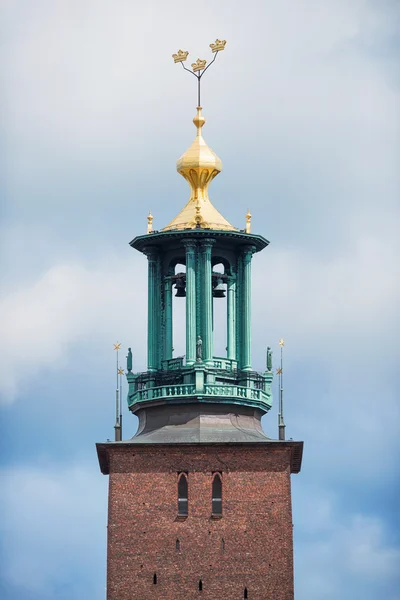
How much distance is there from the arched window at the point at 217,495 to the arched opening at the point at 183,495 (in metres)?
0.96

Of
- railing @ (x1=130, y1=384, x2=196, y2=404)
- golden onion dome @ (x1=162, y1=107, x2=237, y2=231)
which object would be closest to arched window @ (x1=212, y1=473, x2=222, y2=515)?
railing @ (x1=130, y1=384, x2=196, y2=404)

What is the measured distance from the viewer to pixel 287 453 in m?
120

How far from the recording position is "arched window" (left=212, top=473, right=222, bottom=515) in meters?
120

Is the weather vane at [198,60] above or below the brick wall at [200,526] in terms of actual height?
above

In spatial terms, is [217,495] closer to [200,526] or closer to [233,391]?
[200,526]

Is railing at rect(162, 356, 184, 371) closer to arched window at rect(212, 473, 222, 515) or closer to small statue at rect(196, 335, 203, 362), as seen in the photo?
small statue at rect(196, 335, 203, 362)

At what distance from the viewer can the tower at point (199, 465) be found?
118938mm

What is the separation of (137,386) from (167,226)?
6.05 meters

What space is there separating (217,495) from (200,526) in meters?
1.34

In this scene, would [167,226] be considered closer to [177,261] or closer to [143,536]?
[177,261]

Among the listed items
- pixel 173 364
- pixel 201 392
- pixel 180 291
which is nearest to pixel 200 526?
pixel 201 392

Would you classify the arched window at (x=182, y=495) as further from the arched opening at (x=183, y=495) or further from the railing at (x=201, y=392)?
the railing at (x=201, y=392)

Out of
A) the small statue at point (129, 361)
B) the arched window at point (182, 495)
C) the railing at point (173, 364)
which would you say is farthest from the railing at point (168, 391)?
the arched window at point (182, 495)

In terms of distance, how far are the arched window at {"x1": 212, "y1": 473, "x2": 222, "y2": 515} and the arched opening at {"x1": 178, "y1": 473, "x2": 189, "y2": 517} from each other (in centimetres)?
96
